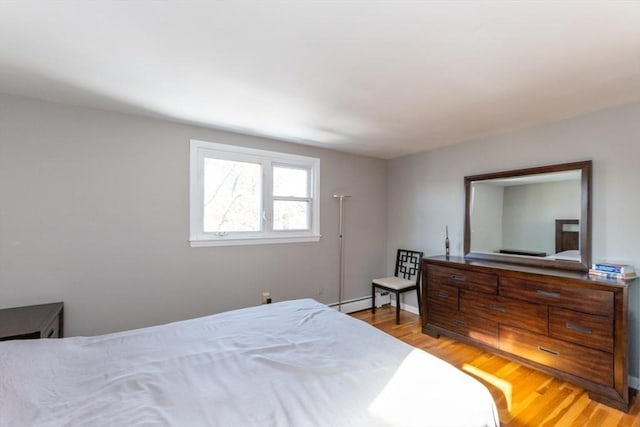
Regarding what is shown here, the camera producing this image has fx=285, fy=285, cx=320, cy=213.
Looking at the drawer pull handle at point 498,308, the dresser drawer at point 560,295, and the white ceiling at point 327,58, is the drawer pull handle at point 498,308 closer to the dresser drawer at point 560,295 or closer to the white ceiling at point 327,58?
the dresser drawer at point 560,295

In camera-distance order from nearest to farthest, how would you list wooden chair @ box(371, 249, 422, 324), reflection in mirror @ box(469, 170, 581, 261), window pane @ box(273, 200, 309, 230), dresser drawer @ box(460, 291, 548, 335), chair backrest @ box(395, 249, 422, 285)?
dresser drawer @ box(460, 291, 548, 335), reflection in mirror @ box(469, 170, 581, 261), window pane @ box(273, 200, 309, 230), wooden chair @ box(371, 249, 422, 324), chair backrest @ box(395, 249, 422, 285)

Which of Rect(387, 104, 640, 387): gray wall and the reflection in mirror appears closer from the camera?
Rect(387, 104, 640, 387): gray wall

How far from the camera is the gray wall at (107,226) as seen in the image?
88.2 inches

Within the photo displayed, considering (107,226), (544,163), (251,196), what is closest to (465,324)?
(544,163)

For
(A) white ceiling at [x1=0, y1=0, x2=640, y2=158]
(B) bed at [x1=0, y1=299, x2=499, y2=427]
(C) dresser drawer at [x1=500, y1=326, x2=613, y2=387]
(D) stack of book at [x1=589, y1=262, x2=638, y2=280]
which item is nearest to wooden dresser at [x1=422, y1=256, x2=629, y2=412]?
(C) dresser drawer at [x1=500, y1=326, x2=613, y2=387]

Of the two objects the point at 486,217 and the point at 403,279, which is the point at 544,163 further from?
the point at 403,279

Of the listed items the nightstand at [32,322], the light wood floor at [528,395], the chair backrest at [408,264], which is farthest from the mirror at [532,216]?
the nightstand at [32,322]

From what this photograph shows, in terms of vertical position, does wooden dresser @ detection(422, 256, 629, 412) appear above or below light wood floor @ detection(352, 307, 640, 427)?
above

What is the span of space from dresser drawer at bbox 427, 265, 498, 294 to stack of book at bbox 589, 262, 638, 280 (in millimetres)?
721

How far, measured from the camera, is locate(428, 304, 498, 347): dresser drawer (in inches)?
109

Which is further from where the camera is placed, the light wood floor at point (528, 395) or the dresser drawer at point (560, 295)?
the dresser drawer at point (560, 295)

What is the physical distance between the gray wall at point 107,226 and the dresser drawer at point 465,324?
186 centimetres

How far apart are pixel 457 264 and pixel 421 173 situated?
151 centimetres

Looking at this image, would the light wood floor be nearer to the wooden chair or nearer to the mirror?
the wooden chair
